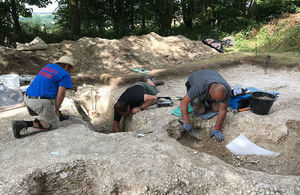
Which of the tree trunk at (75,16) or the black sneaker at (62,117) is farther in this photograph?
the tree trunk at (75,16)

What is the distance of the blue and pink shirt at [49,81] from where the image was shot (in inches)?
126

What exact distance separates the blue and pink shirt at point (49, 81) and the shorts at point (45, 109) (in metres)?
0.10

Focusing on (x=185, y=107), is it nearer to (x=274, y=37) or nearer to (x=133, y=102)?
(x=133, y=102)

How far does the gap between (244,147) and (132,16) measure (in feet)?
46.5

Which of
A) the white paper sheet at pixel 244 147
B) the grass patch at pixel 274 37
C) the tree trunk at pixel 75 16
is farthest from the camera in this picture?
the tree trunk at pixel 75 16

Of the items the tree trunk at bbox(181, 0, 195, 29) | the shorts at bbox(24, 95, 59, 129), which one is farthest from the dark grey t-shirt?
the tree trunk at bbox(181, 0, 195, 29)

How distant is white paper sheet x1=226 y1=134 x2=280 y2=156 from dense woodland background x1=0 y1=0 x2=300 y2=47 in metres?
9.18

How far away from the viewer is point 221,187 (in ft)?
7.09

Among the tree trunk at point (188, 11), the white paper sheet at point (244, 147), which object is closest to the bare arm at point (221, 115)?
the white paper sheet at point (244, 147)

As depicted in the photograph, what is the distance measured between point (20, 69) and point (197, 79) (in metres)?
5.77

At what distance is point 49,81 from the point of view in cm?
321

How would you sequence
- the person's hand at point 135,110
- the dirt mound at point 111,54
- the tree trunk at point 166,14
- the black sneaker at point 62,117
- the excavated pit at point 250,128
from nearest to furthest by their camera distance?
1. the excavated pit at point 250,128
2. the black sneaker at point 62,117
3. the person's hand at point 135,110
4. the dirt mound at point 111,54
5. the tree trunk at point 166,14

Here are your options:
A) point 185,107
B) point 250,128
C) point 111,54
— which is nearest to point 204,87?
point 185,107

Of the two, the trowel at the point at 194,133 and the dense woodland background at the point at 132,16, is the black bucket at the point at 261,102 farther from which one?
the dense woodland background at the point at 132,16
